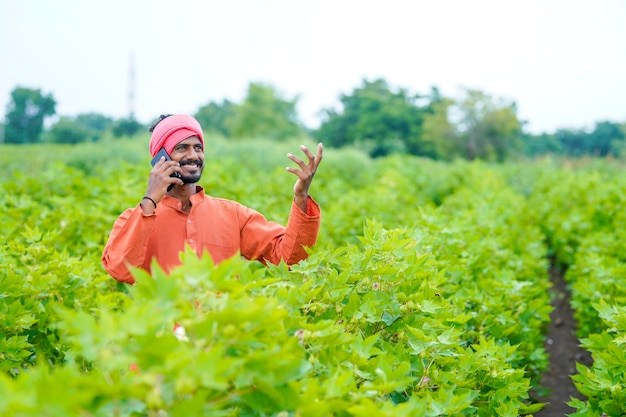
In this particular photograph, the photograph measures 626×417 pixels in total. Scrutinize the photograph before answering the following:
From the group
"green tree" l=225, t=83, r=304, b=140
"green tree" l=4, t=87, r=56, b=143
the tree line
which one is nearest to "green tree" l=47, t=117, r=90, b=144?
the tree line

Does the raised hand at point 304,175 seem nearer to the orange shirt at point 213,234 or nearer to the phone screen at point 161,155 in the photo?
the orange shirt at point 213,234

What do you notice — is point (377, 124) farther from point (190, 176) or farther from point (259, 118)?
point (190, 176)

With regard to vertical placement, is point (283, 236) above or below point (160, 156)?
below

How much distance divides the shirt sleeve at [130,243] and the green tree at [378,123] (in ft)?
142

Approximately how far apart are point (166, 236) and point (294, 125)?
60.9 metres

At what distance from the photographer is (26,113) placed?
5994cm

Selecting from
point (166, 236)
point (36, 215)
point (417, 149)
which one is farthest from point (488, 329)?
→ point (417, 149)

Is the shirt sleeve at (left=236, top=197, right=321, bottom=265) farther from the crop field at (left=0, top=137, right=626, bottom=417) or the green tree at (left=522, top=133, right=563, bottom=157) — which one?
the green tree at (left=522, top=133, right=563, bottom=157)

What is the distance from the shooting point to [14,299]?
3.51 meters

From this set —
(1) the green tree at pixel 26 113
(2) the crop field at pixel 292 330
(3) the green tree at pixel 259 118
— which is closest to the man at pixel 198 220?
(2) the crop field at pixel 292 330

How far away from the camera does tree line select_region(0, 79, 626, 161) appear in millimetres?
47688

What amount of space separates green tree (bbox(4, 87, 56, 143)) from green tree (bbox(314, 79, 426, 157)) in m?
25.1

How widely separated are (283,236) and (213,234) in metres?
0.34

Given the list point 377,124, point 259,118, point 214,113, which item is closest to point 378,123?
point 377,124
